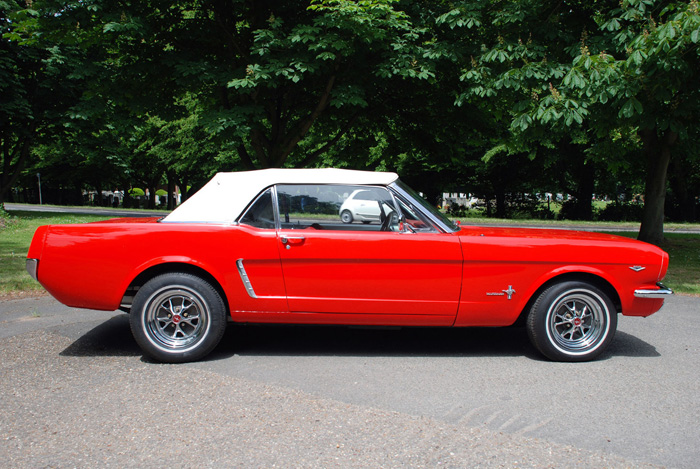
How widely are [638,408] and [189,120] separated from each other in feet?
101

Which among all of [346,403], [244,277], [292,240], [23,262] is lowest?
[23,262]

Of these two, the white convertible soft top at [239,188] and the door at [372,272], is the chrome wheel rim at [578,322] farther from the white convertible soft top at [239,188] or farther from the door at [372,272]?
the white convertible soft top at [239,188]

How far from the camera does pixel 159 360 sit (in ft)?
14.6

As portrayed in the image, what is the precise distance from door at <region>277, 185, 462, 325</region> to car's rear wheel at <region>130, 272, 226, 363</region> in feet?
2.09

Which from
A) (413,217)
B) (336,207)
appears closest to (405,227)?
(413,217)

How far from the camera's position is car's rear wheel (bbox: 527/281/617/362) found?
4516mm

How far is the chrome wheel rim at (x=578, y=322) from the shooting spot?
4535mm

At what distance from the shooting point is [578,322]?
4.57m

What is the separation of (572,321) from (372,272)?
5.64 ft

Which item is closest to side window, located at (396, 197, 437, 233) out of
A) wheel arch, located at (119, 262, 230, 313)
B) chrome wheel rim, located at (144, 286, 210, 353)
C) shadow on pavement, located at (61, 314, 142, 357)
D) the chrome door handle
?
the chrome door handle

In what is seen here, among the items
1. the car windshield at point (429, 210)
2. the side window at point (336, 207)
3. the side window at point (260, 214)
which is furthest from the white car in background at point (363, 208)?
the side window at point (260, 214)

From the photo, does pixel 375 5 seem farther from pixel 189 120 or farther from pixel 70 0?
pixel 189 120

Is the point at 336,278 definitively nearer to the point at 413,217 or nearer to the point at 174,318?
the point at 413,217

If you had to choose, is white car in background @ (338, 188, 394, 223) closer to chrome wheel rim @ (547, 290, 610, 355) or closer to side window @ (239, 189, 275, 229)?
side window @ (239, 189, 275, 229)
